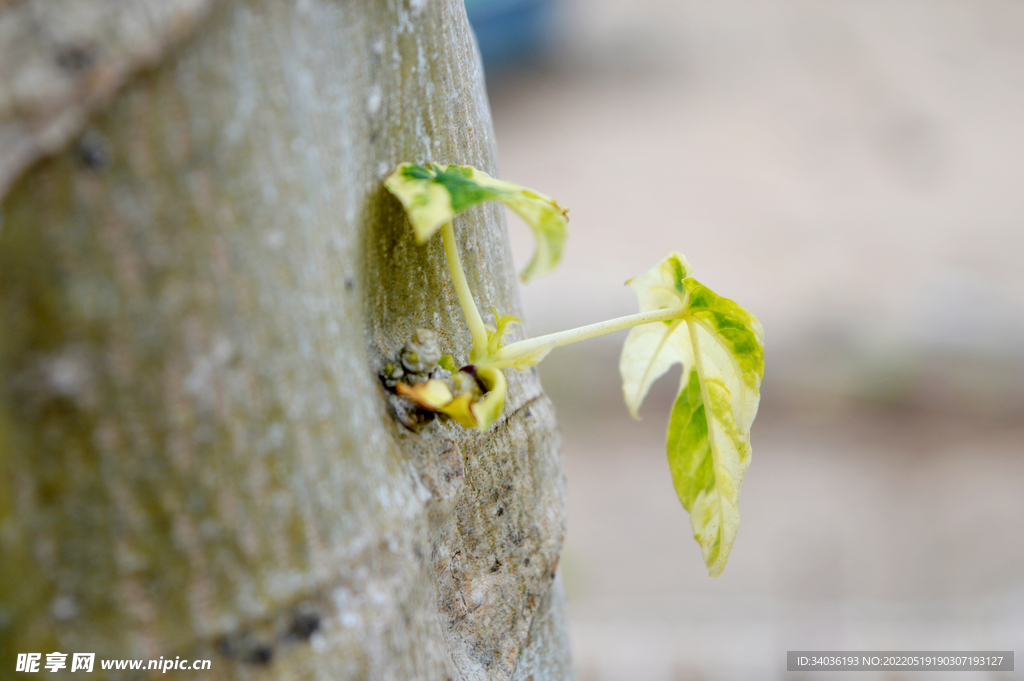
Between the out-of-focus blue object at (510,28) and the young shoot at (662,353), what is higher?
the out-of-focus blue object at (510,28)

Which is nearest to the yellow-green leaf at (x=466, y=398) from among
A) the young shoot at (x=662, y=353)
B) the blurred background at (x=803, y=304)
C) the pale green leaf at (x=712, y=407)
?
the young shoot at (x=662, y=353)

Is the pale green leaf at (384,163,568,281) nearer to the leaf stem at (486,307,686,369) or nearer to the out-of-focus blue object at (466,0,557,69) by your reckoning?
the leaf stem at (486,307,686,369)

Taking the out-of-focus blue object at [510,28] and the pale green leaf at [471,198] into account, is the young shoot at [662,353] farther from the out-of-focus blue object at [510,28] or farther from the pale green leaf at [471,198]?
the out-of-focus blue object at [510,28]

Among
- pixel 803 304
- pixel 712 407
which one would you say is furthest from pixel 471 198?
pixel 803 304

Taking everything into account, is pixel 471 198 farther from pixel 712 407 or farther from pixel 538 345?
pixel 712 407

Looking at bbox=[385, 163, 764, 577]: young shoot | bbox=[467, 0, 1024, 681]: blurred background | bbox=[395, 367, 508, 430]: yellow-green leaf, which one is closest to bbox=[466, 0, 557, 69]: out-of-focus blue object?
bbox=[467, 0, 1024, 681]: blurred background

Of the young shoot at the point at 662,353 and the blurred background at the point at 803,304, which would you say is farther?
the blurred background at the point at 803,304
